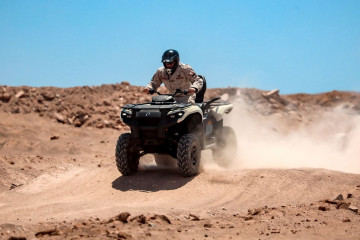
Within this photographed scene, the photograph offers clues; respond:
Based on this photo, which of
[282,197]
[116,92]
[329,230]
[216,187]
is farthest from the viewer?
[116,92]

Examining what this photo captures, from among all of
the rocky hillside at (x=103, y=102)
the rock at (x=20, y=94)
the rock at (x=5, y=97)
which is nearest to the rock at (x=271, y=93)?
the rocky hillside at (x=103, y=102)

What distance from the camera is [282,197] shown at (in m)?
9.87

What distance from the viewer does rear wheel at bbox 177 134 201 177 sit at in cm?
1072

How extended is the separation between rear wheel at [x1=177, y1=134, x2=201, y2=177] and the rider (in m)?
1.17

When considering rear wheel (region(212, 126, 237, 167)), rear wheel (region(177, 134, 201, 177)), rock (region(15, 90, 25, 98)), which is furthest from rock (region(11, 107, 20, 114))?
rear wheel (region(177, 134, 201, 177))

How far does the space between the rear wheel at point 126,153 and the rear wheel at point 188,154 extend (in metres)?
1.06

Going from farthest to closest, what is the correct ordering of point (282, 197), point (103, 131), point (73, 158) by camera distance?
point (103, 131)
point (73, 158)
point (282, 197)

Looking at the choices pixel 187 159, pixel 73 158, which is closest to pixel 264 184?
pixel 187 159

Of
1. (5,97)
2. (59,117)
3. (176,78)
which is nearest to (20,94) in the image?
(5,97)

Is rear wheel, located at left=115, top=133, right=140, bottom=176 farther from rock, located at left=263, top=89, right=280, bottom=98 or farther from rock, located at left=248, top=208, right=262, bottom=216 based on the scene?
rock, located at left=263, top=89, right=280, bottom=98

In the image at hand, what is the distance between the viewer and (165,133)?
10.9m

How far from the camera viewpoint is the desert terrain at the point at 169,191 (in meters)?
7.42

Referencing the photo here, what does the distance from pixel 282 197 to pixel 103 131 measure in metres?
13.6

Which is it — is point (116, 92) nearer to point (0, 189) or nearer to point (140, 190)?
point (0, 189)
